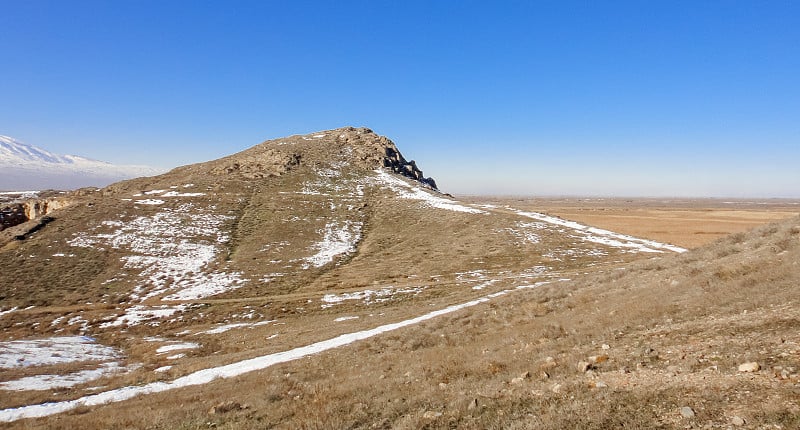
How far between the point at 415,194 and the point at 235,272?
1730 inches

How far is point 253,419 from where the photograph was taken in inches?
376

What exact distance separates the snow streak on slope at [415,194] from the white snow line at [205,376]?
47.1m

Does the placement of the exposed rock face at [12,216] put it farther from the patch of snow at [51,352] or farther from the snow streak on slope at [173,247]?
the patch of snow at [51,352]

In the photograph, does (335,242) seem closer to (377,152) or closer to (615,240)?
(615,240)

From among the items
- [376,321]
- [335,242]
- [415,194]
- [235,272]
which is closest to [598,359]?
[376,321]

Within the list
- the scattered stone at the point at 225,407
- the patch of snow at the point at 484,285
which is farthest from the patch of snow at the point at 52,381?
the patch of snow at the point at 484,285

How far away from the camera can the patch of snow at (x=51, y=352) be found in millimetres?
21672

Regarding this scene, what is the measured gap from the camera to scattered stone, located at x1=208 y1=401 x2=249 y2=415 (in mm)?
10462

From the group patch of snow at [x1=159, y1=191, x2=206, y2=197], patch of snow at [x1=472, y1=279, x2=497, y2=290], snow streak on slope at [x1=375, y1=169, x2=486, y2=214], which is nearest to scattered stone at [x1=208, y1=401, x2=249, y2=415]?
patch of snow at [x1=472, y1=279, x2=497, y2=290]

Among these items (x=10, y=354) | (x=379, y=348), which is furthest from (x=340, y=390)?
(x=10, y=354)

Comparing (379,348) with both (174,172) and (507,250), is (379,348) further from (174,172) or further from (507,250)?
(174,172)

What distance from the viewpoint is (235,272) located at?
43031mm

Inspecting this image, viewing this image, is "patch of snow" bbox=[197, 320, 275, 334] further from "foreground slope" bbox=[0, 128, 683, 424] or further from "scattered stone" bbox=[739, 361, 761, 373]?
"scattered stone" bbox=[739, 361, 761, 373]

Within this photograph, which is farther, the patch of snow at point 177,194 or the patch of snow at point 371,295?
the patch of snow at point 177,194
